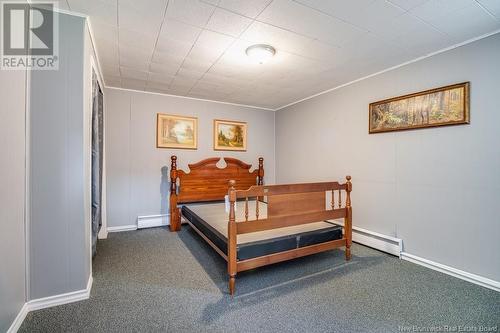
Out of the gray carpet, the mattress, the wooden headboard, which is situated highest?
the wooden headboard

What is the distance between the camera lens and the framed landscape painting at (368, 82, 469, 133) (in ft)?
7.74

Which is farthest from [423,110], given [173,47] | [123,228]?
[123,228]

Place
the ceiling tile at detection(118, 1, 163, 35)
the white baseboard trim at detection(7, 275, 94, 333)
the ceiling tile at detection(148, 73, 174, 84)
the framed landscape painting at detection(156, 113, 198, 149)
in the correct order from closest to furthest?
the white baseboard trim at detection(7, 275, 94, 333)
the ceiling tile at detection(118, 1, 163, 35)
the ceiling tile at detection(148, 73, 174, 84)
the framed landscape painting at detection(156, 113, 198, 149)

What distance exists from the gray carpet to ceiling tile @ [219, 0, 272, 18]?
2.44m

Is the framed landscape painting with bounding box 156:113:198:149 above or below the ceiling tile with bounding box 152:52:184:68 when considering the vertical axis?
below

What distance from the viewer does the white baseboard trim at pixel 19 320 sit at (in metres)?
1.55

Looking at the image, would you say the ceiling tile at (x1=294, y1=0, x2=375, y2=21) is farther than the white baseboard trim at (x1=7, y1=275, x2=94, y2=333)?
Yes

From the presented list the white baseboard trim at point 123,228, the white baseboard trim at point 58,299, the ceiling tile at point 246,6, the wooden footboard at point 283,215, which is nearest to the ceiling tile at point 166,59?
A: the ceiling tile at point 246,6

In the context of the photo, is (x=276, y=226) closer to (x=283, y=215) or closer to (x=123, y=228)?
(x=283, y=215)

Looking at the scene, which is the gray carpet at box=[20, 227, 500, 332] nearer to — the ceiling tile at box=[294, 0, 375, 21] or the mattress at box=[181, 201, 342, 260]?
the mattress at box=[181, 201, 342, 260]

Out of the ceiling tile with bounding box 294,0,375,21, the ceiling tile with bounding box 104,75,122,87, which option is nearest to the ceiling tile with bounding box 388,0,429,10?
the ceiling tile with bounding box 294,0,375,21

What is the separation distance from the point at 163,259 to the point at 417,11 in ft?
11.7

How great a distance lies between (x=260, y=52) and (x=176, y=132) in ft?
8.05

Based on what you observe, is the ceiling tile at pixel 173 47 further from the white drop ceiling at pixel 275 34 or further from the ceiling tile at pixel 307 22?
the ceiling tile at pixel 307 22
